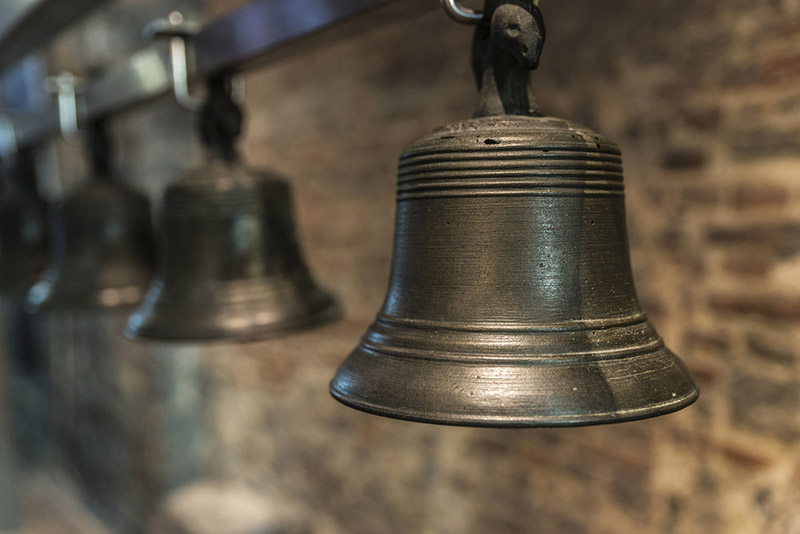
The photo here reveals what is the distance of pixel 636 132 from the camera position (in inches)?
73.9

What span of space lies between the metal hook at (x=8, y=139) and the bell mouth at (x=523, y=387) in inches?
100

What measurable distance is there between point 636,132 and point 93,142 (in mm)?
1654

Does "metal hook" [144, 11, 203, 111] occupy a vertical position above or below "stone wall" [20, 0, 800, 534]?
above

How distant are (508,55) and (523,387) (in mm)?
441

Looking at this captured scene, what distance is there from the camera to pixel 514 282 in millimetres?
945

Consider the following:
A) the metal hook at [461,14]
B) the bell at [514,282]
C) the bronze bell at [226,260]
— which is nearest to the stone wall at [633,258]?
the metal hook at [461,14]

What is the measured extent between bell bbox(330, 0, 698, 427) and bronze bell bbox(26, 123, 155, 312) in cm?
130

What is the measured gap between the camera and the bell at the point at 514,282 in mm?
895

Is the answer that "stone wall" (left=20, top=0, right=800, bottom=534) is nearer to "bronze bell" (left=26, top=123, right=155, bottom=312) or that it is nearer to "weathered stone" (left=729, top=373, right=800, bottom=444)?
"weathered stone" (left=729, top=373, right=800, bottom=444)

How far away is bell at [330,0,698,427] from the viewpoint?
2.93 ft

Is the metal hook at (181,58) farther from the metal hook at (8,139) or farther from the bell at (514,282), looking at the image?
the metal hook at (8,139)

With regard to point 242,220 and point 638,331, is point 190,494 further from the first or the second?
point 638,331

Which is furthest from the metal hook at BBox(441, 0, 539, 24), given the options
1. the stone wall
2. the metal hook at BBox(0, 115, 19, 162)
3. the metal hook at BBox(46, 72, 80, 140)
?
the metal hook at BBox(0, 115, 19, 162)

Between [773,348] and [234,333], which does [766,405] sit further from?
[234,333]
